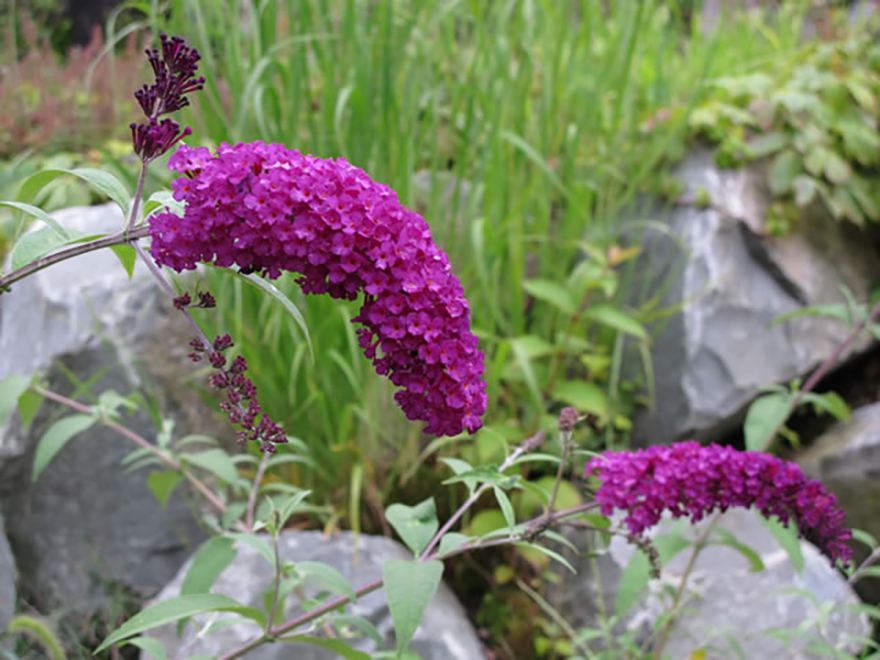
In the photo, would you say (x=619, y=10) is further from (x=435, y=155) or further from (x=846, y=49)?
(x=435, y=155)

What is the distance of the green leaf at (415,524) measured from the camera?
906 millimetres

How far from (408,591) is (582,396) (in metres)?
1.42

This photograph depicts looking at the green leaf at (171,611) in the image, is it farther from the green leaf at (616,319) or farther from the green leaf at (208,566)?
the green leaf at (616,319)

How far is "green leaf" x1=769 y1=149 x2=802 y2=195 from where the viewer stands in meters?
2.60

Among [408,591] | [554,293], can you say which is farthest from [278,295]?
[554,293]

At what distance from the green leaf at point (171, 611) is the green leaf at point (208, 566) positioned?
1.02ft

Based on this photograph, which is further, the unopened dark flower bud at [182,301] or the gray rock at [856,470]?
the gray rock at [856,470]

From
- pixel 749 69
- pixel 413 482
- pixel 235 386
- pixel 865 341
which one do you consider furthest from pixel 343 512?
pixel 749 69

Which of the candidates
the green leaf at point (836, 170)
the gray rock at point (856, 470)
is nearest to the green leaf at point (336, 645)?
the gray rock at point (856, 470)

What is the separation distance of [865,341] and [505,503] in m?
2.25

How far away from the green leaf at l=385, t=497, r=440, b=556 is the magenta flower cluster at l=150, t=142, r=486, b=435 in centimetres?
23

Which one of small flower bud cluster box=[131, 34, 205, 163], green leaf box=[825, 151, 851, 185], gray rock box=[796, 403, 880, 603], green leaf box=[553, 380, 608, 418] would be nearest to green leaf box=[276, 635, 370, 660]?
small flower bud cluster box=[131, 34, 205, 163]

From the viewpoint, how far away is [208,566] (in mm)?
1204

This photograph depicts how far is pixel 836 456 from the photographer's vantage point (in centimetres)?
227
